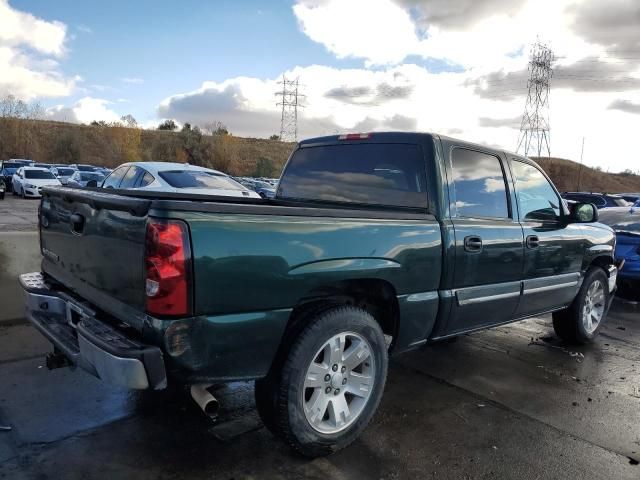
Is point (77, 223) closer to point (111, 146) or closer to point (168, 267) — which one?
point (168, 267)

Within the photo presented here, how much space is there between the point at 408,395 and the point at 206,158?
72.4m

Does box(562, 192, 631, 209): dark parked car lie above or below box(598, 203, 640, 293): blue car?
above

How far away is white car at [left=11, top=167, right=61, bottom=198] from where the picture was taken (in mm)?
23672

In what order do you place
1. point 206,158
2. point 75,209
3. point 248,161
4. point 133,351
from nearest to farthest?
point 133,351
point 75,209
point 206,158
point 248,161

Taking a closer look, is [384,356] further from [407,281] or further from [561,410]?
[561,410]

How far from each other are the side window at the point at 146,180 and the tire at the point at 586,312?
641cm

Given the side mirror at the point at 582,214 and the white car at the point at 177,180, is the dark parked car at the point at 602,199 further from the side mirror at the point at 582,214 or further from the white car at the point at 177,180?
the side mirror at the point at 582,214

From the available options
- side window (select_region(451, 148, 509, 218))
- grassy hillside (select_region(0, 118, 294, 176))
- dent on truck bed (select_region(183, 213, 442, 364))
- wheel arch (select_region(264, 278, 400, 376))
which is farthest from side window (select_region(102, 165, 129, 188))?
grassy hillside (select_region(0, 118, 294, 176))

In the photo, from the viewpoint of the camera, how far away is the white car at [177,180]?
8.44m

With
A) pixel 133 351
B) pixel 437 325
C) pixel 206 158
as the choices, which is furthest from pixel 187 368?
pixel 206 158

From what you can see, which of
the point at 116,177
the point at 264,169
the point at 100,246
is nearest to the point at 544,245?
the point at 100,246

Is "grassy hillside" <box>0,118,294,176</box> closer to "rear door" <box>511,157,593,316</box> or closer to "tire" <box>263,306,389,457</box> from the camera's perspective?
"rear door" <box>511,157,593,316</box>

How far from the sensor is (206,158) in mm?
73562

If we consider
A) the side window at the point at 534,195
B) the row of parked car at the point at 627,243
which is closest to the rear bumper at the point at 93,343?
the side window at the point at 534,195
